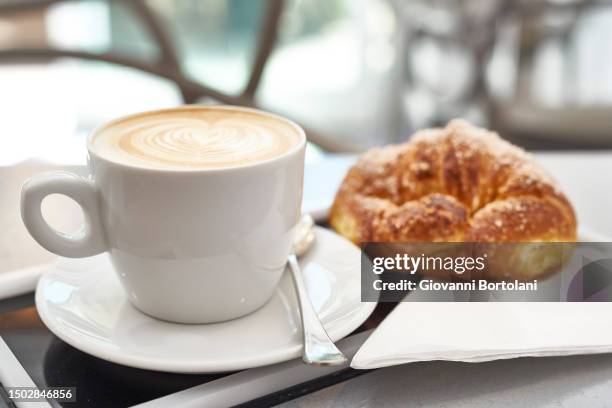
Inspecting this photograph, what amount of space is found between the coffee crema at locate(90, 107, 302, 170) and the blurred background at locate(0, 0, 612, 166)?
0.74 metres

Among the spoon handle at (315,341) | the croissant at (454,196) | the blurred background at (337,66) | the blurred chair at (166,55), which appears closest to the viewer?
the spoon handle at (315,341)

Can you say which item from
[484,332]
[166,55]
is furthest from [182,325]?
[166,55]

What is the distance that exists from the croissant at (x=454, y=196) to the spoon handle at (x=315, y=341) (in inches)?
6.0

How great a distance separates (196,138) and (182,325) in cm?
16

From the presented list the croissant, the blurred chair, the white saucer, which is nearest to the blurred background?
the blurred chair

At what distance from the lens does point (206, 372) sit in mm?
470

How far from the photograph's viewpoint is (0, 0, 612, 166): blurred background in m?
1.98

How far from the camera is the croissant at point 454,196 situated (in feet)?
2.14

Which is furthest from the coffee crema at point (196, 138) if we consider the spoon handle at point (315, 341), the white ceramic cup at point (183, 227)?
the spoon handle at point (315, 341)

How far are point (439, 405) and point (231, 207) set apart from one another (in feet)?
0.67

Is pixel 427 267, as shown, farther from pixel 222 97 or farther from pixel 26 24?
pixel 26 24

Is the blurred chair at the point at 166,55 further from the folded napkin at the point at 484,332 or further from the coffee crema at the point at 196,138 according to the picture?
the folded napkin at the point at 484,332

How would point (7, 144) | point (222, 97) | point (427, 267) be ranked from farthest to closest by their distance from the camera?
point (7, 144)
point (222, 97)
point (427, 267)

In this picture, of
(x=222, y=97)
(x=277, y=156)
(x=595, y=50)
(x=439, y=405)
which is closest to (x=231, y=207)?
(x=277, y=156)
